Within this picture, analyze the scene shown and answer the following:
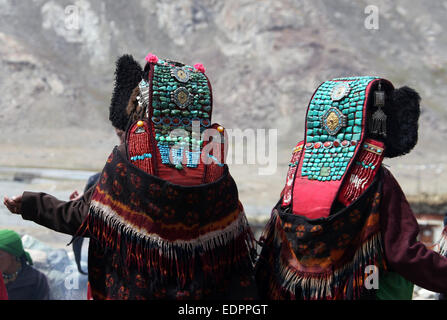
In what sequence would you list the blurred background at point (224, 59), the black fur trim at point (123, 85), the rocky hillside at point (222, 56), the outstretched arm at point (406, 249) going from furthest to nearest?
the rocky hillside at point (222, 56) < the blurred background at point (224, 59) < the black fur trim at point (123, 85) < the outstretched arm at point (406, 249)

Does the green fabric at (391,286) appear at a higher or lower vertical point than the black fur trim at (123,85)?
lower

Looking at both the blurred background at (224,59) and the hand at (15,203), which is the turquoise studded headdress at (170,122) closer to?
the hand at (15,203)

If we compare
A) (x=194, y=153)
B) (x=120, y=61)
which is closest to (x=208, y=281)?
(x=194, y=153)

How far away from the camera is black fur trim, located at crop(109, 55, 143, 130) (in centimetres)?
242

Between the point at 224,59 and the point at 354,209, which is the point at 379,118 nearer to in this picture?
the point at 354,209

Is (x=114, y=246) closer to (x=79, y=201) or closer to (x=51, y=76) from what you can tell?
(x=79, y=201)

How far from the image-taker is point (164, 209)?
6.82ft

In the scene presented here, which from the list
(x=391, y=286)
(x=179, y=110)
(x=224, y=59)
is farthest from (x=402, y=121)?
(x=224, y=59)

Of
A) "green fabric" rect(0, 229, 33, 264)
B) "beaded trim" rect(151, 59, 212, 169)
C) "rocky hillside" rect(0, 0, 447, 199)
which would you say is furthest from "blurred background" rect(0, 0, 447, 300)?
"beaded trim" rect(151, 59, 212, 169)

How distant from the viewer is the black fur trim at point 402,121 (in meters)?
2.20

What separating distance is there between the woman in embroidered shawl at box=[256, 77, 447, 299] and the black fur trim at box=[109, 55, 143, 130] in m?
0.82

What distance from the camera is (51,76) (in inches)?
938

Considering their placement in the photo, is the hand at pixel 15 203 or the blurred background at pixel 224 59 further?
the blurred background at pixel 224 59

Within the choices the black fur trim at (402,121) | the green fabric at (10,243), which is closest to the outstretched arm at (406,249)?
the black fur trim at (402,121)
